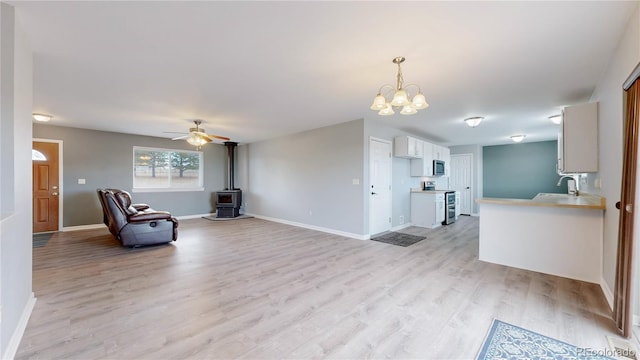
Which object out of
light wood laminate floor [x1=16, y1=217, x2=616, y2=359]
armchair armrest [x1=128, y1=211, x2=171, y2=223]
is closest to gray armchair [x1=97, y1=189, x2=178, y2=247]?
armchair armrest [x1=128, y1=211, x2=171, y2=223]

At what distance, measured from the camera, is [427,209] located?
631cm

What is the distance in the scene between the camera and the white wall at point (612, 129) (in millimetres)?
1999

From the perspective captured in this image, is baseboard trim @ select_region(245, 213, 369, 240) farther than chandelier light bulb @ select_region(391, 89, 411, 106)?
Yes

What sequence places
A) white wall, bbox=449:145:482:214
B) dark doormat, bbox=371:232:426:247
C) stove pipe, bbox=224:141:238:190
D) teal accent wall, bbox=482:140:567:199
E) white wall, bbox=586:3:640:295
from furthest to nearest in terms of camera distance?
white wall, bbox=449:145:482:214 < stove pipe, bbox=224:141:238:190 < teal accent wall, bbox=482:140:567:199 < dark doormat, bbox=371:232:426:247 < white wall, bbox=586:3:640:295

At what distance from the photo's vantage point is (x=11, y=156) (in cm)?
183

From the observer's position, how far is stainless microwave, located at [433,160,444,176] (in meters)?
7.11

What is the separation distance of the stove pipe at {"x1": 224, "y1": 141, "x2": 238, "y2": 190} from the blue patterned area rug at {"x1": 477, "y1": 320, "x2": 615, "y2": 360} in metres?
7.80

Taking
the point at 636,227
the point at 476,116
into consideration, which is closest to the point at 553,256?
the point at 636,227

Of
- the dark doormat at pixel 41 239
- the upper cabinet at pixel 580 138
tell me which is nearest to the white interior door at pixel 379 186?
the upper cabinet at pixel 580 138

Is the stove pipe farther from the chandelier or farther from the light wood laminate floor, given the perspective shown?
the chandelier

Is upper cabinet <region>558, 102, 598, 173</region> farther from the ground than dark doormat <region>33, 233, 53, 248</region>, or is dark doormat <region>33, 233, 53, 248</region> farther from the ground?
upper cabinet <region>558, 102, 598, 173</region>

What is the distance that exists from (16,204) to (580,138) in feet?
18.3

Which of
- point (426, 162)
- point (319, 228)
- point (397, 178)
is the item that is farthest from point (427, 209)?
point (319, 228)

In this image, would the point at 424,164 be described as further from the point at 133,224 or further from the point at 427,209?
the point at 133,224
